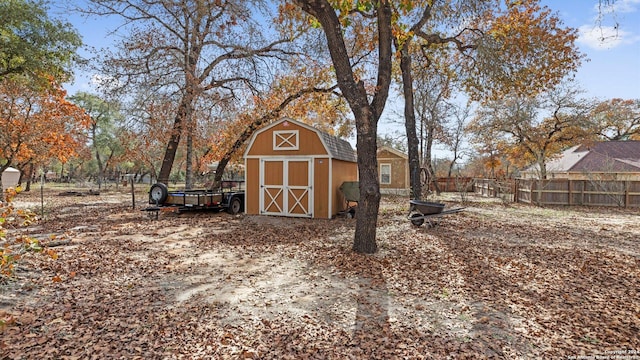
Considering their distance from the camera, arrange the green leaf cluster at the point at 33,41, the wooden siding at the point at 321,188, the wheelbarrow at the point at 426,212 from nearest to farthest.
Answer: the wheelbarrow at the point at 426,212 < the green leaf cluster at the point at 33,41 < the wooden siding at the point at 321,188

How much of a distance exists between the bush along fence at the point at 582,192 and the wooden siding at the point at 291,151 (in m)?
11.9

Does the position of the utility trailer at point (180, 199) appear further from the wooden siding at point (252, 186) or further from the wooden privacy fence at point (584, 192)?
the wooden privacy fence at point (584, 192)

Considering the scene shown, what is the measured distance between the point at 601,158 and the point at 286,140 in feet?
71.3

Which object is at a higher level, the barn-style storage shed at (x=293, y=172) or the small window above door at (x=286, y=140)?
the small window above door at (x=286, y=140)

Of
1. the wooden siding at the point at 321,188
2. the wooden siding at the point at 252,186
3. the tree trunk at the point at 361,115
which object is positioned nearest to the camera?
the tree trunk at the point at 361,115

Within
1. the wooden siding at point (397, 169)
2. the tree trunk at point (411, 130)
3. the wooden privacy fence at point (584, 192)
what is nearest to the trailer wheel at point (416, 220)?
the tree trunk at point (411, 130)

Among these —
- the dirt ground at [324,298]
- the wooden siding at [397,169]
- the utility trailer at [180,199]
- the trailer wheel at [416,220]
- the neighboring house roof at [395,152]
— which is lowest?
the dirt ground at [324,298]

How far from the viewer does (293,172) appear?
10586 millimetres

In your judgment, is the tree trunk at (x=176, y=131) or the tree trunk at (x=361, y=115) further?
the tree trunk at (x=176, y=131)

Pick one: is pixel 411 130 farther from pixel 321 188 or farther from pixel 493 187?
pixel 493 187

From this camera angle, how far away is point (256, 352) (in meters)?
2.79

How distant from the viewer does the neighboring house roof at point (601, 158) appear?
19.5m

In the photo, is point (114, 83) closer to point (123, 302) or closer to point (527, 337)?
point (123, 302)

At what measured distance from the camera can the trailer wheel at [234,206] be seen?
38.3ft
